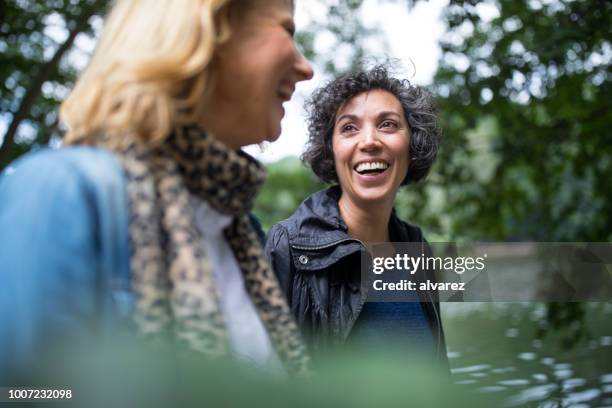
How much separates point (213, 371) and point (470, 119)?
6.74 meters

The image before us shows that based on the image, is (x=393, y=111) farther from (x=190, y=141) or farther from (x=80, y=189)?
(x=80, y=189)

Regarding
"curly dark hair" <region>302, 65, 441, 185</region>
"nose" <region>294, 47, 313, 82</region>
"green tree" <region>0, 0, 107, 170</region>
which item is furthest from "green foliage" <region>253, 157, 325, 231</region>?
"nose" <region>294, 47, 313, 82</region>

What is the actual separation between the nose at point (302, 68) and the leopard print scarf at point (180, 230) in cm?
21

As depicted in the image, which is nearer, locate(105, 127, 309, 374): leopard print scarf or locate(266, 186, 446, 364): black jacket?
locate(105, 127, 309, 374): leopard print scarf

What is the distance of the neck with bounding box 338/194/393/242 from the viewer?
261cm

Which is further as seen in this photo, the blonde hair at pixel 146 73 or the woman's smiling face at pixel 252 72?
the woman's smiling face at pixel 252 72

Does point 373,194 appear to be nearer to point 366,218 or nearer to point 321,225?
point 366,218

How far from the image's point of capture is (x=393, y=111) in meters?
2.71

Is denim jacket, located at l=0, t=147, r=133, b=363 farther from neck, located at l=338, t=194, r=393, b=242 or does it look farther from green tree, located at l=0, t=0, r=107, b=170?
green tree, located at l=0, t=0, r=107, b=170

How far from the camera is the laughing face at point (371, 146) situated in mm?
2600

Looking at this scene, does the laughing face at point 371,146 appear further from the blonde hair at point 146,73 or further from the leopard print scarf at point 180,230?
the blonde hair at point 146,73

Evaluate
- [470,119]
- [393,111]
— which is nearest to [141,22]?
[393,111]

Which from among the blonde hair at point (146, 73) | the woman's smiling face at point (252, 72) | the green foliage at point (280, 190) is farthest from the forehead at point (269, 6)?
the green foliage at point (280, 190)

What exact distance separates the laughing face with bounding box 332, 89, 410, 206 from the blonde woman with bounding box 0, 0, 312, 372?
4.32ft
